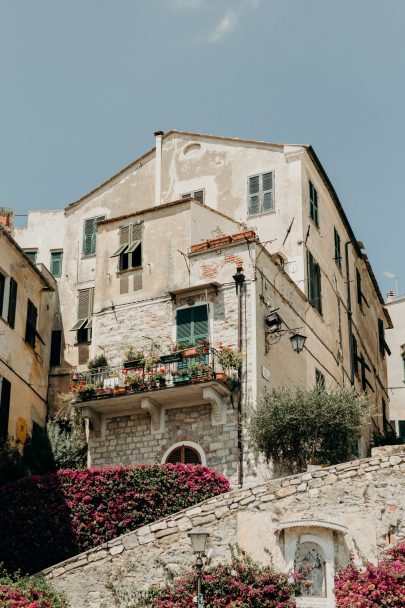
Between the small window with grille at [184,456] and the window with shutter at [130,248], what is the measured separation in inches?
235

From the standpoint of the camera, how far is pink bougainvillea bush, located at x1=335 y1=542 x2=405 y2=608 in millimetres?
18422

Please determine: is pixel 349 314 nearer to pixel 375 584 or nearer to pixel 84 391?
pixel 84 391

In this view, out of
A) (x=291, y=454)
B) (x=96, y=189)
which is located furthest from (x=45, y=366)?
(x=291, y=454)

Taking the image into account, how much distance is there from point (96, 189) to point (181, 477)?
13893 millimetres

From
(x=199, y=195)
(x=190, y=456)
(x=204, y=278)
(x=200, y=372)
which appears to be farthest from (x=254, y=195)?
(x=190, y=456)

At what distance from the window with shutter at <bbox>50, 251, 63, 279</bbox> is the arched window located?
52.3 ft

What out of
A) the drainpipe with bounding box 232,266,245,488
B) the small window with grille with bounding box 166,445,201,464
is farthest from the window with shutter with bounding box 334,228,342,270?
the small window with grille with bounding box 166,445,201,464

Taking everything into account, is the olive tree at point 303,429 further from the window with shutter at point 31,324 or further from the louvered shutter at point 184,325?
the window with shutter at point 31,324

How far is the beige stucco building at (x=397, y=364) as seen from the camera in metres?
45.6


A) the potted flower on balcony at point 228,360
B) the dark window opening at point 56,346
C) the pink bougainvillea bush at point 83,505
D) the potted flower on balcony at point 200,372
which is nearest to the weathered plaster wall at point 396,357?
the dark window opening at point 56,346

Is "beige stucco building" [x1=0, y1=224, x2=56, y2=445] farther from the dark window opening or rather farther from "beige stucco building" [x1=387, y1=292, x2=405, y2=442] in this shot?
"beige stucco building" [x1=387, y1=292, x2=405, y2=442]

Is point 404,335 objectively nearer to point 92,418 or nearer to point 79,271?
point 79,271

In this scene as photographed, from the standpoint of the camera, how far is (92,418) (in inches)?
1041

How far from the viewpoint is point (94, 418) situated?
26500mm
